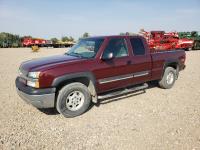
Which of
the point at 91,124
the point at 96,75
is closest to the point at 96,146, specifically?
the point at 91,124

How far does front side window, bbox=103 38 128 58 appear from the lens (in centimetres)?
550

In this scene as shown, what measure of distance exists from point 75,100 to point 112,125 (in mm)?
1107

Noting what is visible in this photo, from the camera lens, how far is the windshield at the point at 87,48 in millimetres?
5402

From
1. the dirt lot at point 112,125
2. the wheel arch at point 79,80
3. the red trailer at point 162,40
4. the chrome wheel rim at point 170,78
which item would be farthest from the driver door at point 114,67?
the red trailer at point 162,40

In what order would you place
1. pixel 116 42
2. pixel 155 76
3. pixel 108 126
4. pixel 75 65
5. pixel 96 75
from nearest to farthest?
pixel 108 126
pixel 75 65
pixel 96 75
pixel 116 42
pixel 155 76

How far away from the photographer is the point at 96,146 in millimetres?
3729

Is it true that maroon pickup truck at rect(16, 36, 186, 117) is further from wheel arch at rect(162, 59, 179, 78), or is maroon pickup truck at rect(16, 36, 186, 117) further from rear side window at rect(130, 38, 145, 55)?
wheel arch at rect(162, 59, 179, 78)

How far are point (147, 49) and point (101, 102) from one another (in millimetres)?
2153

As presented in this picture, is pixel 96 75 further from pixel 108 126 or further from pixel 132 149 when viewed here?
pixel 132 149

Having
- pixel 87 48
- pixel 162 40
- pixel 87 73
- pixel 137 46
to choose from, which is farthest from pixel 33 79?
pixel 162 40

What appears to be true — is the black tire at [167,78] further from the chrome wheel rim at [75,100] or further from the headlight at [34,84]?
the headlight at [34,84]

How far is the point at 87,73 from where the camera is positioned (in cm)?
497

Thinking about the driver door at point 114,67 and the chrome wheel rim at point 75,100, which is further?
the driver door at point 114,67

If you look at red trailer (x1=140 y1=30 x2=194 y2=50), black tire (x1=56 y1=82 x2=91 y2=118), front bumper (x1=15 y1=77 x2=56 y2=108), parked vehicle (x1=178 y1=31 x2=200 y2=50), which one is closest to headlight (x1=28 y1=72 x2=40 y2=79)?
front bumper (x1=15 y1=77 x2=56 y2=108)
